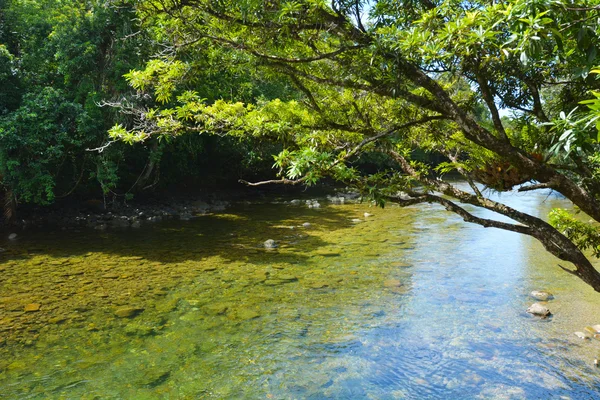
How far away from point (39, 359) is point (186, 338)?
2.04 metres

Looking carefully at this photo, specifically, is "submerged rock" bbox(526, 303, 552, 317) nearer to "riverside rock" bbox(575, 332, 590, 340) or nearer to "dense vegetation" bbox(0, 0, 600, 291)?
"riverside rock" bbox(575, 332, 590, 340)

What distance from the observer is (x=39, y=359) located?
648cm

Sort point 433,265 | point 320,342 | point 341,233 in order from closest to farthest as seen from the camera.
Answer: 1. point 320,342
2. point 433,265
3. point 341,233

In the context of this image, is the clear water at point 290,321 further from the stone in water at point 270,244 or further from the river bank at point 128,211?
the river bank at point 128,211

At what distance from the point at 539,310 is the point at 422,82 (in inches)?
240

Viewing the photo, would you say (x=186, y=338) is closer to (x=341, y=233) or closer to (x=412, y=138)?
(x=412, y=138)

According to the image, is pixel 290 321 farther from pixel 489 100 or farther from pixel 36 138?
pixel 36 138

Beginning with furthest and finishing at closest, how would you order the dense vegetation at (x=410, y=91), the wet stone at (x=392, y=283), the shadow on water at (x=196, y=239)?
1. the shadow on water at (x=196, y=239)
2. the wet stone at (x=392, y=283)
3. the dense vegetation at (x=410, y=91)

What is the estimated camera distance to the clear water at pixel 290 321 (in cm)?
602

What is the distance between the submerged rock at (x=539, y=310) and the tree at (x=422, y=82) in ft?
9.76

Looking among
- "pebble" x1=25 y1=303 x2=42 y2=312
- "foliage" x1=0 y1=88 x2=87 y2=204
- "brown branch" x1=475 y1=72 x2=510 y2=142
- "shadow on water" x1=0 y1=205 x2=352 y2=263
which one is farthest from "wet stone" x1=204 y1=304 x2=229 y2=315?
"foliage" x1=0 y1=88 x2=87 y2=204

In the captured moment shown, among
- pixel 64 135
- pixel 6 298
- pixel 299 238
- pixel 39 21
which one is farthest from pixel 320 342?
pixel 39 21

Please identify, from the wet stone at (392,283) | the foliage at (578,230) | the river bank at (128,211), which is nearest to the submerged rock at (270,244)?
the river bank at (128,211)

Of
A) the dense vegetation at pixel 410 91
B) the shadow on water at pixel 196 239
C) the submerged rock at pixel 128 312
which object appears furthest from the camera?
the shadow on water at pixel 196 239
